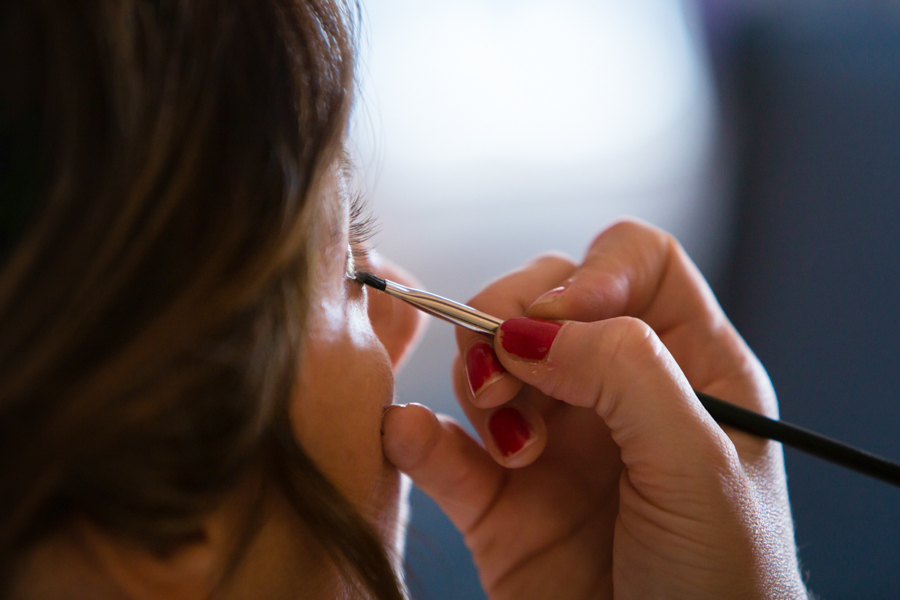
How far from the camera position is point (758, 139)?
3.62 feet

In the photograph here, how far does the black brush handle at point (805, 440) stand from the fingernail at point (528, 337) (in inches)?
6.5

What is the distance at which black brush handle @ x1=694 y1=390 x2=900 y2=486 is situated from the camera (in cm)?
45

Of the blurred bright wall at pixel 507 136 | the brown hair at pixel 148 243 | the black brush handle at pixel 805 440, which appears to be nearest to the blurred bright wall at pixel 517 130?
the blurred bright wall at pixel 507 136

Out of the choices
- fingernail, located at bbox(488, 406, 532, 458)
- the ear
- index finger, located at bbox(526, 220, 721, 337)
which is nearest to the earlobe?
the ear

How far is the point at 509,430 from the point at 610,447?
0.15 meters

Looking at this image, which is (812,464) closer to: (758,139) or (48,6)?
(758,139)

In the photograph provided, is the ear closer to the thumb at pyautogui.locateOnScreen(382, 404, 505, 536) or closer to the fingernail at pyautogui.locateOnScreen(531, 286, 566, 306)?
the thumb at pyautogui.locateOnScreen(382, 404, 505, 536)

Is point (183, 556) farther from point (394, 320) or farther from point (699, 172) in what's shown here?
point (699, 172)

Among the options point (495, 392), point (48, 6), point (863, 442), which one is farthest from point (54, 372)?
point (863, 442)

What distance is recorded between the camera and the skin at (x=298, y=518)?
34cm

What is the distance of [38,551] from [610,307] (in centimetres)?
49

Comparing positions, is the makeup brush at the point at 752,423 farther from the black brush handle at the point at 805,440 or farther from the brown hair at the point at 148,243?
the brown hair at the point at 148,243

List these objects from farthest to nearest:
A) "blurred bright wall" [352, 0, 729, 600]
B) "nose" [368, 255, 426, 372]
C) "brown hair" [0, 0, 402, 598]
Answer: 1. "blurred bright wall" [352, 0, 729, 600]
2. "nose" [368, 255, 426, 372]
3. "brown hair" [0, 0, 402, 598]

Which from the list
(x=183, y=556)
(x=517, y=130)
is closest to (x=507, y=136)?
(x=517, y=130)
